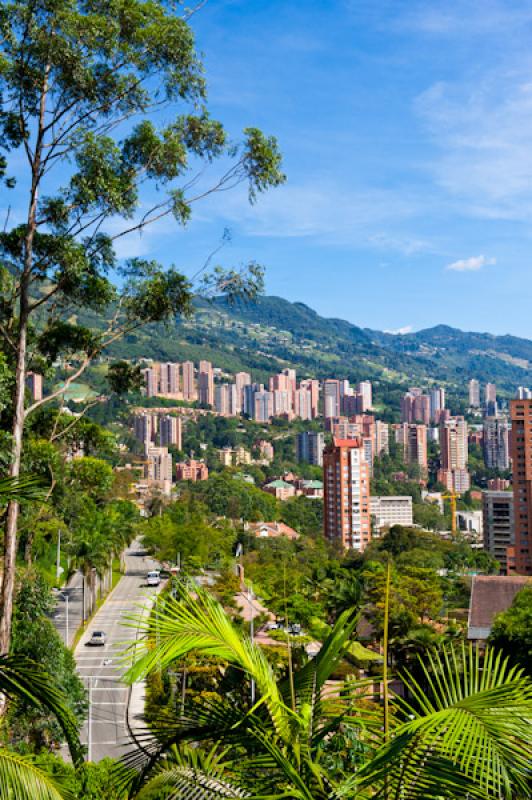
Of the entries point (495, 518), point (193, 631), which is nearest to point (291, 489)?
point (495, 518)

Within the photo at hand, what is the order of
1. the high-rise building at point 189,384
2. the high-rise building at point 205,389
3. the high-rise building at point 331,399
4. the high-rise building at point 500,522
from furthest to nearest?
1. the high-rise building at point 331,399
2. the high-rise building at point 189,384
3. the high-rise building at point 205,389
4. the high-rise building at point 500,522

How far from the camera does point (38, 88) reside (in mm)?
6895

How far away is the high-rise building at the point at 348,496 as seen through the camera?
53.9 m

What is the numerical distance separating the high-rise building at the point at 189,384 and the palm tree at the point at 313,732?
127 m

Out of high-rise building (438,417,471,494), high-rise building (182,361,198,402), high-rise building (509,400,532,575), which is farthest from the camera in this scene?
high-rise building (182,361,198,402)

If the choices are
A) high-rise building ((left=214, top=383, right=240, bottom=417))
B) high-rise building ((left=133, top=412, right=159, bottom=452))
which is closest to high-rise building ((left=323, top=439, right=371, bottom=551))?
high-rise building ((left=133, top=412, right=159, bottom=452))

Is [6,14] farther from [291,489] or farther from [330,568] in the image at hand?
[291,489]

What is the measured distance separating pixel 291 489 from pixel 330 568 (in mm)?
46532

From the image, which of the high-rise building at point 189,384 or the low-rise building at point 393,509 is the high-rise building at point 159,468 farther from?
the high-rise building at point 189,384

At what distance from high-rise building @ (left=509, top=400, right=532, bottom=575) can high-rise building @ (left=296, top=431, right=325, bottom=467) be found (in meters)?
55.4

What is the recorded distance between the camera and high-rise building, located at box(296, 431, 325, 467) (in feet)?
328

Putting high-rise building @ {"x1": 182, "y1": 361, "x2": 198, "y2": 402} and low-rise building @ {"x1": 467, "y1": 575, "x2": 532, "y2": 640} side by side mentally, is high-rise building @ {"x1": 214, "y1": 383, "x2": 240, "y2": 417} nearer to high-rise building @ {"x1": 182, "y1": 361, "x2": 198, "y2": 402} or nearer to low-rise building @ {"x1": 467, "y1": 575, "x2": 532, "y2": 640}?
high-rise building @ {"x1": 182, "y1": 361, "x2": 198, "y2": 402}

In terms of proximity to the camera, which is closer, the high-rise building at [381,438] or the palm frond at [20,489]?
the palm frond at [20,489]

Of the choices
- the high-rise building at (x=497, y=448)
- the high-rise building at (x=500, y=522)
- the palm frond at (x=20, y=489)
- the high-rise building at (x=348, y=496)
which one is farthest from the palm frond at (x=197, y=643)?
the high-rise building at (x=497, y=448)
